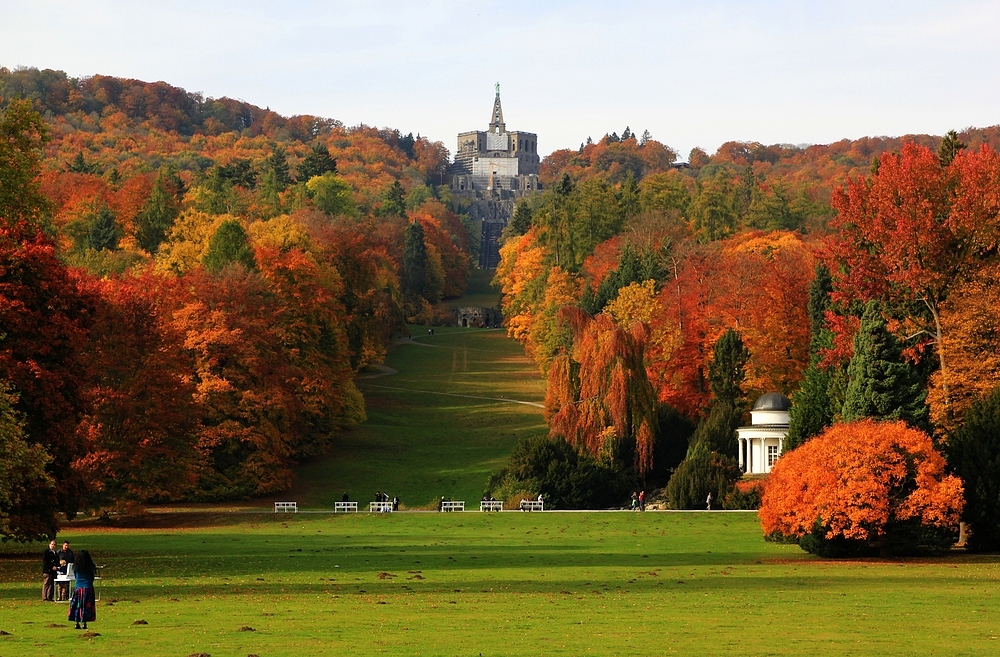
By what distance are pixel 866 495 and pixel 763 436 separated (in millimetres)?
23972

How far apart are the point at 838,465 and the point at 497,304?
124 m

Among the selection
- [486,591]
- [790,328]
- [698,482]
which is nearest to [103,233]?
[790,328]

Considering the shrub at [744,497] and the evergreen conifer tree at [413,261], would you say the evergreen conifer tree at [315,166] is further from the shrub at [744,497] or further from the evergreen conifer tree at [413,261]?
the shrub at [744,497]

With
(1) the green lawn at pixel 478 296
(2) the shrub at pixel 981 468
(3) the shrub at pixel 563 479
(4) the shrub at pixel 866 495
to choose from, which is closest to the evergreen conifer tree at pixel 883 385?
(2) the shrub at pixel 981 468

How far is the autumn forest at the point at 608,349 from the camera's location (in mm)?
41500

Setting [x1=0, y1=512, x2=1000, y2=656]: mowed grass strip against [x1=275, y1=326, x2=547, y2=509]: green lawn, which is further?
[x1=275, y1=326, x2=547, y2=509]: green lawn

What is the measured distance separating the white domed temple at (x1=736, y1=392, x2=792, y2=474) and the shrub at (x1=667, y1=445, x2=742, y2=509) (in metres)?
2.37

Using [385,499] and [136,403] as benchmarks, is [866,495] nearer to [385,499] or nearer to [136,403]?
[136,403]

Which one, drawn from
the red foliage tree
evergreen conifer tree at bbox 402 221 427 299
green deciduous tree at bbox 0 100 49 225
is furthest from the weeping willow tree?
evergreen conifer tree at bbox 402 221 427 299

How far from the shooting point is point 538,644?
2261cm

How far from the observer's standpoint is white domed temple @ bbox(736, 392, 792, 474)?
66.6 meters

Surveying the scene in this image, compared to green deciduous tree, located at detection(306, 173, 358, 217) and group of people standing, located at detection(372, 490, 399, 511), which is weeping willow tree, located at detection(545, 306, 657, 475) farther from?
green deciduous tree, located at detection(306, 173, 358, 217)

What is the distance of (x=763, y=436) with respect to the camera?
6662cm

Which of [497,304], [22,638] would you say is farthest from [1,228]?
[497,304]
